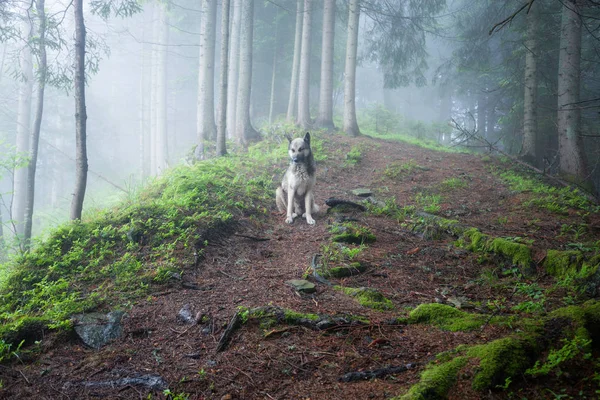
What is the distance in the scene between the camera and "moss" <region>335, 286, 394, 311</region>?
4086 mm

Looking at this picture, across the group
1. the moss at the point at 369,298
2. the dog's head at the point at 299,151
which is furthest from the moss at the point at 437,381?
the dog's head at the point at 299,151

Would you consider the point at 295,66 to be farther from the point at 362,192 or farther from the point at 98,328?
the point at 98,328

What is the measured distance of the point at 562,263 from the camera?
4633 mm

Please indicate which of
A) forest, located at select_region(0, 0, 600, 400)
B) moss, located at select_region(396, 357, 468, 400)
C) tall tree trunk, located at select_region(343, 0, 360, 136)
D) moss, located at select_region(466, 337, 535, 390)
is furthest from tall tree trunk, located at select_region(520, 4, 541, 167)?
moss, located at select_region(396, 357, 468, 400)

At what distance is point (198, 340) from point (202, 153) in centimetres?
1267

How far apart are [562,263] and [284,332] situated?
402cm

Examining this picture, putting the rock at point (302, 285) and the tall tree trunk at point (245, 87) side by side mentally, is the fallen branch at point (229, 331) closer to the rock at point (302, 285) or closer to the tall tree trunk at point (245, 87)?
the rock at point (302, 285)

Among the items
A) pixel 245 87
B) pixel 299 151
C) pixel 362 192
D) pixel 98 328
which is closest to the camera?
pixel 98 328

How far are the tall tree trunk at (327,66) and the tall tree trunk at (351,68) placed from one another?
0.97 m

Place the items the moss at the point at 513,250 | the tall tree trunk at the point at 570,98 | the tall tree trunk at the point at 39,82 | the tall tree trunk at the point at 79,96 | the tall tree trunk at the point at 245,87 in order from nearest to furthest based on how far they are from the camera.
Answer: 1. the moss at the point at 513,250
2. the tall tree trunk at the point at 79,96
3. the tall tree trunk at the point at 39,82
4. the tall tree trunk at the point at 570,98
5. the tall tree trunk at the point at 245,87

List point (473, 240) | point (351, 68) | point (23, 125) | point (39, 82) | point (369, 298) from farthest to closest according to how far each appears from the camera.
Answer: point (23, 125)
point (351, 68)
point (39, 82)
point (473, 240)
point (369, 298)

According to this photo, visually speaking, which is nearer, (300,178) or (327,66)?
(300,178)

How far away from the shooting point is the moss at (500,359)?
2406mm

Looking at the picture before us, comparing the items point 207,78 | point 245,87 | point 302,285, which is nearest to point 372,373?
point 302,285
